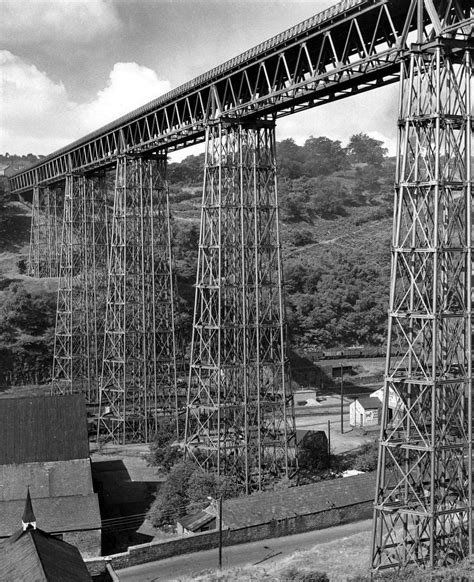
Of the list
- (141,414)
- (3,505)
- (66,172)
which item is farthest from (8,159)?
(3,505)

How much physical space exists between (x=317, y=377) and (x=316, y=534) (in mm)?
25867

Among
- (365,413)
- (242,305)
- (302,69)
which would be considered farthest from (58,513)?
(365,413)

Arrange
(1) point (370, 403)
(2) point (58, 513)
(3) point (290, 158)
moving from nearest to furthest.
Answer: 1. (2) point (58, 513)
2. (1) point (370, 403)
3. (3) point (290, 158)

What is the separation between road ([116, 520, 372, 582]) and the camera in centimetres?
1853

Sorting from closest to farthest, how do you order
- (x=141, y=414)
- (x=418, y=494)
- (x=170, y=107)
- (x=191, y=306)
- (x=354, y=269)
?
1. (x=418, y=494)
2. (x=170, y=107)
3. (x=141, y=414)
4. (x=191, y=306)
5. (x=354, y=269)

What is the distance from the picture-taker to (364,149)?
399ft

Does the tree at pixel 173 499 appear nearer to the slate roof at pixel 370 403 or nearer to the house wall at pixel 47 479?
the house wall at pixel 47 479

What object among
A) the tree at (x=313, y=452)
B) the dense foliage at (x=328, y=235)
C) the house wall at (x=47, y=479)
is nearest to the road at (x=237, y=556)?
the house wall at (x=47, y=479)

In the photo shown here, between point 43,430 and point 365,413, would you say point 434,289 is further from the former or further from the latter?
point 365,413

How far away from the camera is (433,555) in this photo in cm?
1484

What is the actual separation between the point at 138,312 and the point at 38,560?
18.1m

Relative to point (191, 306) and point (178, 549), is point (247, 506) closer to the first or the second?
point (178, 549)

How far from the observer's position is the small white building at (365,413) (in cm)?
3609

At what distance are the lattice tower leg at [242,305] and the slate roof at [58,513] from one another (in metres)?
4.39
